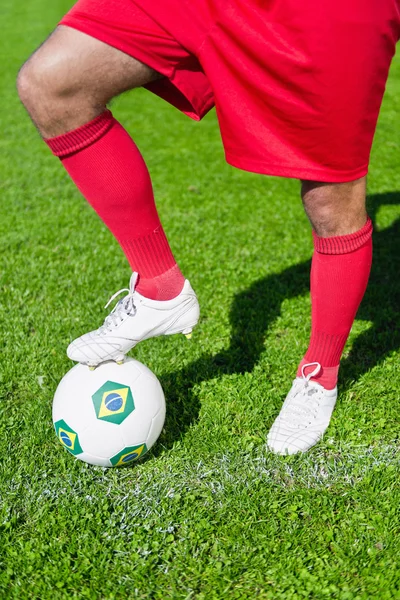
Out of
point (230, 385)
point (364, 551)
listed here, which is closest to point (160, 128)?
point (230, 385)

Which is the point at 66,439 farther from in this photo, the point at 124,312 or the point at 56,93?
the point at 56,93

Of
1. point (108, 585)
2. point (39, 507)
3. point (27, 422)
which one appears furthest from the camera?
point (27, 422)

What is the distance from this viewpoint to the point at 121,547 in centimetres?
213

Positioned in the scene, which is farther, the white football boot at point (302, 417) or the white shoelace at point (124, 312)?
the white football boot at point (302, 417)

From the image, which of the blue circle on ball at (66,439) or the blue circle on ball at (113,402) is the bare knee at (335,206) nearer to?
the blue circle on ball at (113,402)

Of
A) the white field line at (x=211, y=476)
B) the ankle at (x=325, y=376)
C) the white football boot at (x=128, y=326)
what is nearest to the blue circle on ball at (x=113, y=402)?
the white football boot at (x=128, y=326)

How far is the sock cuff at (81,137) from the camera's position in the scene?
2131 mm

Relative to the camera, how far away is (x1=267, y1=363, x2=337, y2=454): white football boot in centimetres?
252

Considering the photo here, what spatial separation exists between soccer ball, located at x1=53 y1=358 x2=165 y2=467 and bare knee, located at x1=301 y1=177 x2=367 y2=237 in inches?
32.0

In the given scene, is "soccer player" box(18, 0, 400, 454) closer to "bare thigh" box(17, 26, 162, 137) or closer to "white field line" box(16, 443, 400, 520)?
"bare thigh" box(17, 26, 162, 137)

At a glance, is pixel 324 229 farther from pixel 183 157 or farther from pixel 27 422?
pixel 183 157

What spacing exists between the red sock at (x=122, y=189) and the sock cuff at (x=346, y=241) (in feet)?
1.72

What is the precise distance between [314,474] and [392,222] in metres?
2.63

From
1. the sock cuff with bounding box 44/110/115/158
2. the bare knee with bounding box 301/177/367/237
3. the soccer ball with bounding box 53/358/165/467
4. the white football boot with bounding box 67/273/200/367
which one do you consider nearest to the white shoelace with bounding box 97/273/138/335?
the white football boot with bounding box 67/273/200/367
